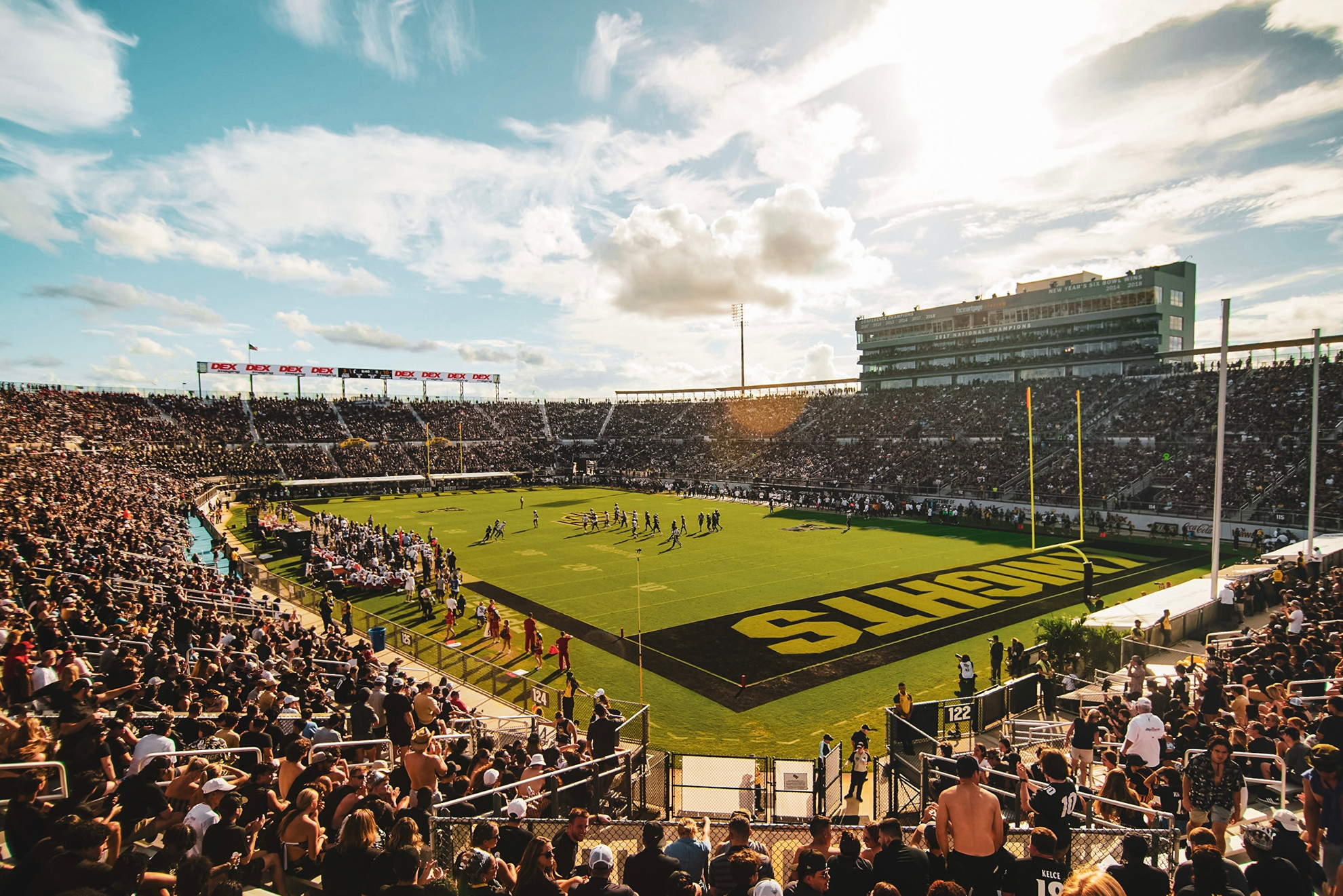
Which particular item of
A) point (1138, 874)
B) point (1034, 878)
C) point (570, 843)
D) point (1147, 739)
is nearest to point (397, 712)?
point (570, 843)

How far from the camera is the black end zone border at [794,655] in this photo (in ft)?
53.8

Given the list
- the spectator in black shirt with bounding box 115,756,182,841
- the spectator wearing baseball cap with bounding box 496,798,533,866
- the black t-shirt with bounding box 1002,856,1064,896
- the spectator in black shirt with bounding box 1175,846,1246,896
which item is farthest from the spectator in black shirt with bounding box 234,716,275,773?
the spectator in black shirt with bounding box 1175,846,1246,896

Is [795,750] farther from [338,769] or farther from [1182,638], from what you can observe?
[1182,638]

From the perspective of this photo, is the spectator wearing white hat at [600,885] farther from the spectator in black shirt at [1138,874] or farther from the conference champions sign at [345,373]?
the conference champions sign at [345,373]

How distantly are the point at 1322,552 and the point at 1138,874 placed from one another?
25.6m

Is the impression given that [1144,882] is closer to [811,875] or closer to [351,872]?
[811,875]

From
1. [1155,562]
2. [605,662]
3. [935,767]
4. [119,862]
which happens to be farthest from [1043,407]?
[119,862]

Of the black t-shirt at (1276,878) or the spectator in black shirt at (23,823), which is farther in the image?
the spectator in black shirt at (23,823)

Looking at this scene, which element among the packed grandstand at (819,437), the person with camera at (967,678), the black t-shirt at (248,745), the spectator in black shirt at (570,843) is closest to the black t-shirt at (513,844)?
the spectator in black shirt at (570,843)

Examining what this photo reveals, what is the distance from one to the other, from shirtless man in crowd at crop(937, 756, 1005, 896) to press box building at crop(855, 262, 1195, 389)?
63156mm

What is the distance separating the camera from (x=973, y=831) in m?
5.18

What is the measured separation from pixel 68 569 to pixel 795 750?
58.0ft

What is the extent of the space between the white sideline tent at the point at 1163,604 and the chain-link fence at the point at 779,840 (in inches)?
502

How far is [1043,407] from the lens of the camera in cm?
5231
